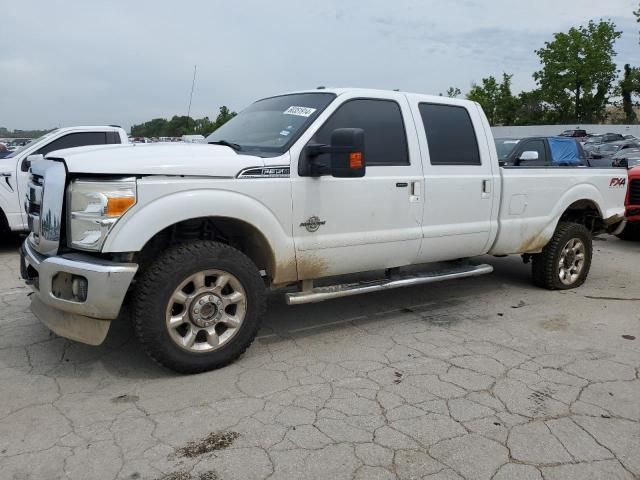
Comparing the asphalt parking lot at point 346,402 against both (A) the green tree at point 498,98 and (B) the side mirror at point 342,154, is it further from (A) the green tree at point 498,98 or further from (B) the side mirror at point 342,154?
(A) the green tree at point 498,98

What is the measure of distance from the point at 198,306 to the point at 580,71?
5919 cm

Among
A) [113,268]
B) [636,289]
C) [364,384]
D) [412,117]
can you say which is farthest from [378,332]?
[636,289]

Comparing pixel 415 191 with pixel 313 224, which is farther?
pixel 415 191

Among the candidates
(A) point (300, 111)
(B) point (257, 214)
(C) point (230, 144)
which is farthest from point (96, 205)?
(A) point (300, 111)

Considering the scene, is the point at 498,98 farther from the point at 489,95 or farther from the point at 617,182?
the point at 617,182

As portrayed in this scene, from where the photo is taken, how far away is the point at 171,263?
Answer: 3486mm

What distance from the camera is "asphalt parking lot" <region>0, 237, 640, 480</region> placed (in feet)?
8.94

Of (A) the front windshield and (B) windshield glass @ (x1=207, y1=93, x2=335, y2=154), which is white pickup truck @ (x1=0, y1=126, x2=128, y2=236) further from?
(A) the front windshield

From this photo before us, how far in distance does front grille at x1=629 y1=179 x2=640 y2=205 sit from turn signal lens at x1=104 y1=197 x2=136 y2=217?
26.4 feet

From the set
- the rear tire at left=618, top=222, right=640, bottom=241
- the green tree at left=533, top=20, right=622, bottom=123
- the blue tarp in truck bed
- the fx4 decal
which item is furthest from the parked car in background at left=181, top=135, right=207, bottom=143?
the green tree at left=533, top=20, right=622, bottom=123

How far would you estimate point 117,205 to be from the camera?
3309 millimetres

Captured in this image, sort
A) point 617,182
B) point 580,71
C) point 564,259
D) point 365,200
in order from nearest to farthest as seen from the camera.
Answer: point 365,200
point 564,259
point 617,182
point 580,71

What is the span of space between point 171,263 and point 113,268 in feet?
1.14

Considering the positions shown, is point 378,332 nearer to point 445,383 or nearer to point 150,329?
point 445,383
